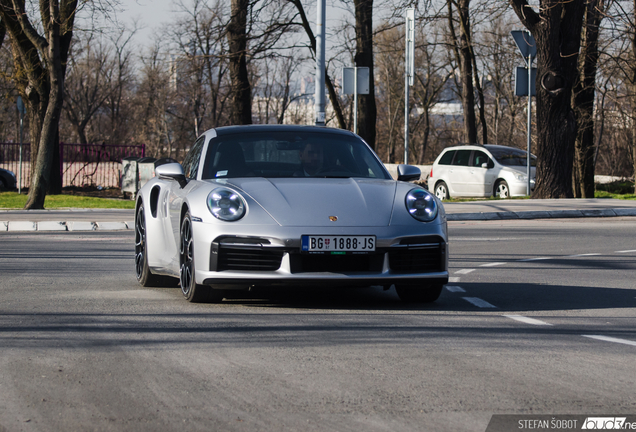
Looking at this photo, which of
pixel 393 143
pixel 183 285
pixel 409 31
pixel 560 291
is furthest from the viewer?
pixel 393 143

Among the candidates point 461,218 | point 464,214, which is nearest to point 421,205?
point 461,218

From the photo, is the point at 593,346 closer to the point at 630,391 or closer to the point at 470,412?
the point at 630,391

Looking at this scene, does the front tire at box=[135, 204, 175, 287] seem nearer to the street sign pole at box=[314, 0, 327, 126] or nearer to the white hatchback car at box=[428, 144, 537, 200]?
the street sign pole at box=[314, 0, 327, 126]

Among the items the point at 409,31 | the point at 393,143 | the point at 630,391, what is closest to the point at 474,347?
the point at 630,391

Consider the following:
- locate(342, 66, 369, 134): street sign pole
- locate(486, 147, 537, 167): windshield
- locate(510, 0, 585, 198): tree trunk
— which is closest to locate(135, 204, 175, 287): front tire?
locate(342, 66, 369, 134): street sign pole

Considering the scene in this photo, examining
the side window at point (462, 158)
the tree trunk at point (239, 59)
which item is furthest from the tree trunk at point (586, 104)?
the tree trunk at point (239, 59)

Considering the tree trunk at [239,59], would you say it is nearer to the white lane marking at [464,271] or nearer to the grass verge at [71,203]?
the grass verge at [71,203]

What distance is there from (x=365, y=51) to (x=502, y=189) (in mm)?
6021

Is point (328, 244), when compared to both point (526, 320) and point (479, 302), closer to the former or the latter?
point (526, 320)

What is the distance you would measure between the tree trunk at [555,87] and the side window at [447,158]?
3979 mm

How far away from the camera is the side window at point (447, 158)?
2462 centimetres

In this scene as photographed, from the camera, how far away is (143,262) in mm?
7852

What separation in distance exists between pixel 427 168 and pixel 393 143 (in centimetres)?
3705

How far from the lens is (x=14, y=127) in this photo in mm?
75625
